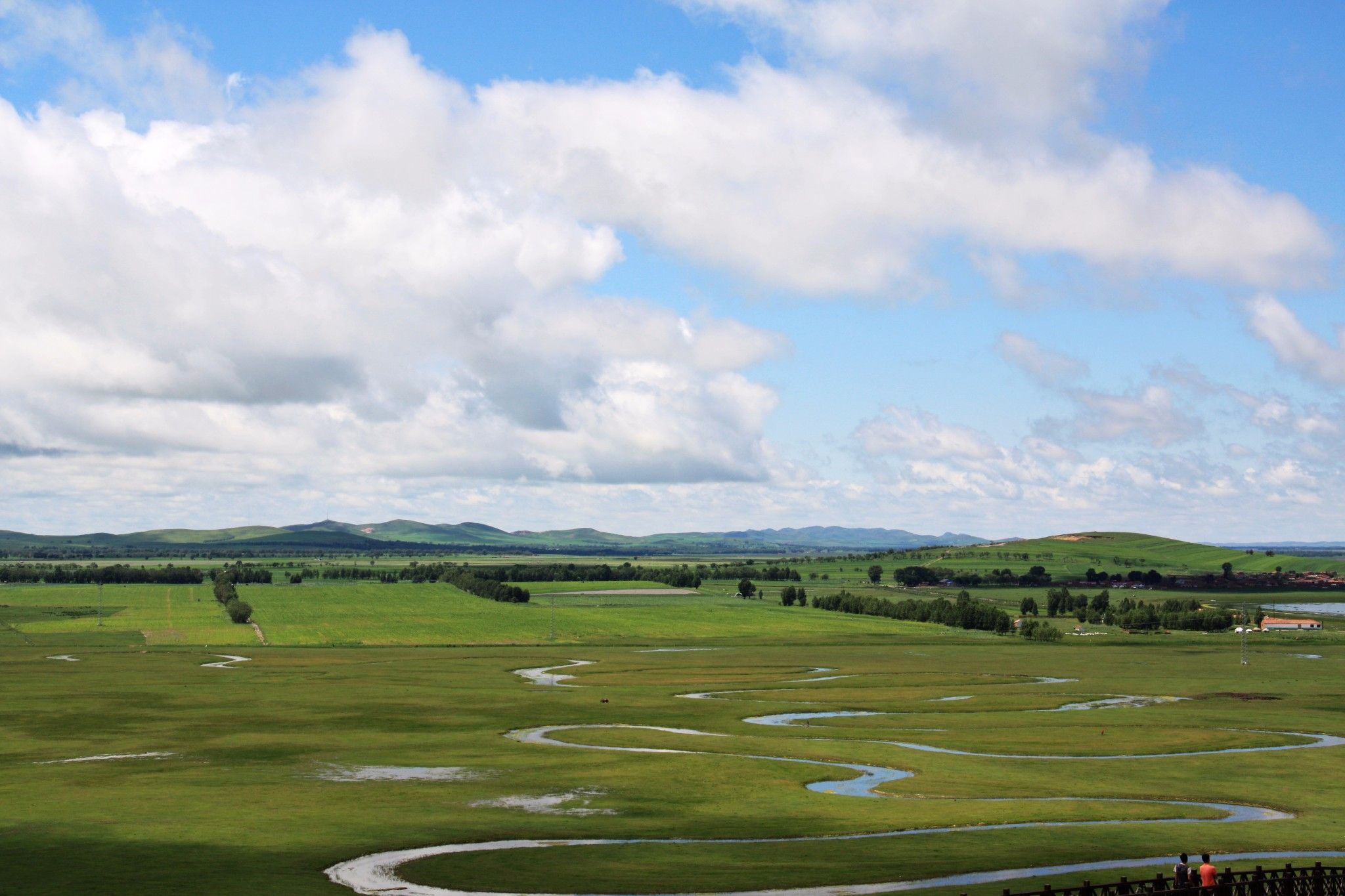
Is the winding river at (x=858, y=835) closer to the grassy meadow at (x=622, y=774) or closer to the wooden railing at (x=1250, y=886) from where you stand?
the grassy meadow at (x=622, y=774)

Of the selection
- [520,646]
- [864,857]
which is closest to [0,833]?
[864,857]

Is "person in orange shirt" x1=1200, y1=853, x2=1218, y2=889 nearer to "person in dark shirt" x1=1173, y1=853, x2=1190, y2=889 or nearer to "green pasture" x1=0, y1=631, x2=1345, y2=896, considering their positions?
"person in dark shirt" x1=1173, y1=853, x2=1190, y2=889

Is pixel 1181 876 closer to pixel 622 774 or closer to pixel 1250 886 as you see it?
pixel 1250 886

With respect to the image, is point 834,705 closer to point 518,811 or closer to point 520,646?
point 518,811

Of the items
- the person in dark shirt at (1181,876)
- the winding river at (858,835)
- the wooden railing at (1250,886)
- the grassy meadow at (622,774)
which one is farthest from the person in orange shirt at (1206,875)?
the winding river at (858,835)

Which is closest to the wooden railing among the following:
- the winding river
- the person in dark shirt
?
the person in dark shirt
